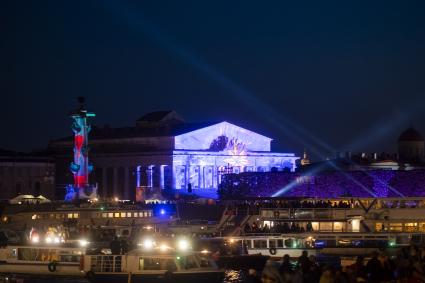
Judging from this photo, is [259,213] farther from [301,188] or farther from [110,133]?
[110,133]

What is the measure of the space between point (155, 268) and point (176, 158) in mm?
73694

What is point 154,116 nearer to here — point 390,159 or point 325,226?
point 390,159

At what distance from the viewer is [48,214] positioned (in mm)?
66562

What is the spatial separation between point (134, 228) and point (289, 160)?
62957mm

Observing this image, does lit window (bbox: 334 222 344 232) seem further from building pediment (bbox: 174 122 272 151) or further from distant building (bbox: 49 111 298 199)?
building pediment (bbox: 174 122 272 151)

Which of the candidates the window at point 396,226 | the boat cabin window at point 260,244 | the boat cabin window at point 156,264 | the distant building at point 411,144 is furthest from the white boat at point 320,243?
the distant building at point 411,144

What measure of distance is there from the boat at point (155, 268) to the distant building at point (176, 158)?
67.6 meters

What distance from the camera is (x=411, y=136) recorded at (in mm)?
145500

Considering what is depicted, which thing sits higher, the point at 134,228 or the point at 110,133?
the point at 110,133

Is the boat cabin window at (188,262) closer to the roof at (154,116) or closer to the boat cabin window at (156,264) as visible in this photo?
the boat cabin window at (156,264)

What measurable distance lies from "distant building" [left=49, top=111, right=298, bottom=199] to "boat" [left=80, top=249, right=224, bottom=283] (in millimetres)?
67580

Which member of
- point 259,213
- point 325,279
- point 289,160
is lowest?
point 325,279

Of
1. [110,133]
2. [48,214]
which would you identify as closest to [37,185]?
[110,133]

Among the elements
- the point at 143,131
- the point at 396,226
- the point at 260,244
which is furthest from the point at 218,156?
the point at 260,244
